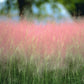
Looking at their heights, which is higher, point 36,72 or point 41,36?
point 41,36

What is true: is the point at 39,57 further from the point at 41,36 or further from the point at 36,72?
the point at 41,36

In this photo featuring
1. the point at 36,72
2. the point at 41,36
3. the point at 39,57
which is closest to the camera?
the point at 36,72

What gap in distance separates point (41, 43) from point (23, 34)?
20.1 inches

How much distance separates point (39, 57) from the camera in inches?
142

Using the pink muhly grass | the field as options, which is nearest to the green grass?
the field

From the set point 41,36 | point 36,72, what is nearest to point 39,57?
point 36,72

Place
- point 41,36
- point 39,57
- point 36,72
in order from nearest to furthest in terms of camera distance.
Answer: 1. point 36,72
2. point 39,57
3. point 41,36

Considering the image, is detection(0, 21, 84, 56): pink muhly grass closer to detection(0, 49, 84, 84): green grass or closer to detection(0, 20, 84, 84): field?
detection(0, 20, 84, 84): field

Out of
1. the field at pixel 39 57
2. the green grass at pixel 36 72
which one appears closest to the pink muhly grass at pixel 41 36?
the field at pixel 39 57

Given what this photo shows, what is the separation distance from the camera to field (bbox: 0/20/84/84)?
11.5 feet

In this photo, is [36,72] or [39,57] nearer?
[36,72]

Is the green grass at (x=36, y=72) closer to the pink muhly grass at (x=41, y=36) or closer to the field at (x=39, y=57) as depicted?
the field at (x=39, y=57)

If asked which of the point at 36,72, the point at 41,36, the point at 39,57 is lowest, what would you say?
the point at 36,72

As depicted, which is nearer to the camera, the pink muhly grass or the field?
the field
